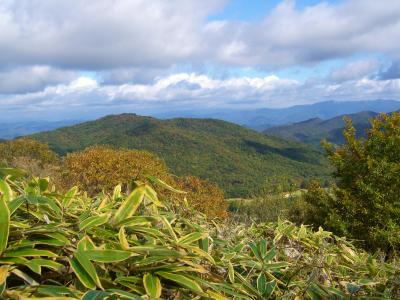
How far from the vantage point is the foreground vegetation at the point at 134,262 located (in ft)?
3.82

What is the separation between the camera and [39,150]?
3581cm

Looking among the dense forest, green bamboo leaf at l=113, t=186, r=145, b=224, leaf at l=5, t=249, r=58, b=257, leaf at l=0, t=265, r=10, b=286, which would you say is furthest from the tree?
leaf at l=0, t=265, r=10, b=286

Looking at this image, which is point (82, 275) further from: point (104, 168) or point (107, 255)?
point (104, 168)

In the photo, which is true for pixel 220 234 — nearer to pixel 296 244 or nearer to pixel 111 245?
pixel 296 244

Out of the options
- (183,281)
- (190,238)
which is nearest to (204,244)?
(190,238)

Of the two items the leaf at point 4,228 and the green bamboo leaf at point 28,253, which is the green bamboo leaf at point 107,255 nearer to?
the green bamboo leaf at point 28,253

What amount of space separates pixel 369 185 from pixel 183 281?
44.6 feet

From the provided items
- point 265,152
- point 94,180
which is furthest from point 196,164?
point 94,180

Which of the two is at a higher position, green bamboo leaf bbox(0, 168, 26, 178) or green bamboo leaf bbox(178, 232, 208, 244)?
green bamboo leaf bbox(0, 168, 26, 178)

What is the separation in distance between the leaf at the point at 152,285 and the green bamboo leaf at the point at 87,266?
0.14 m

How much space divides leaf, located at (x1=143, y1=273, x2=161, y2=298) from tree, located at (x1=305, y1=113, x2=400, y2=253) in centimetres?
1182

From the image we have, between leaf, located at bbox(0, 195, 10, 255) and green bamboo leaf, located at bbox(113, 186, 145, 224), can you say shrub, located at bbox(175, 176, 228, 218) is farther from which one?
leaf, located at bbox(0, 195, 10, 255)

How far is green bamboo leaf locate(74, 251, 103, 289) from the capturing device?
1123 mm

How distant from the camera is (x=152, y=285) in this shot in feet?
3.92
